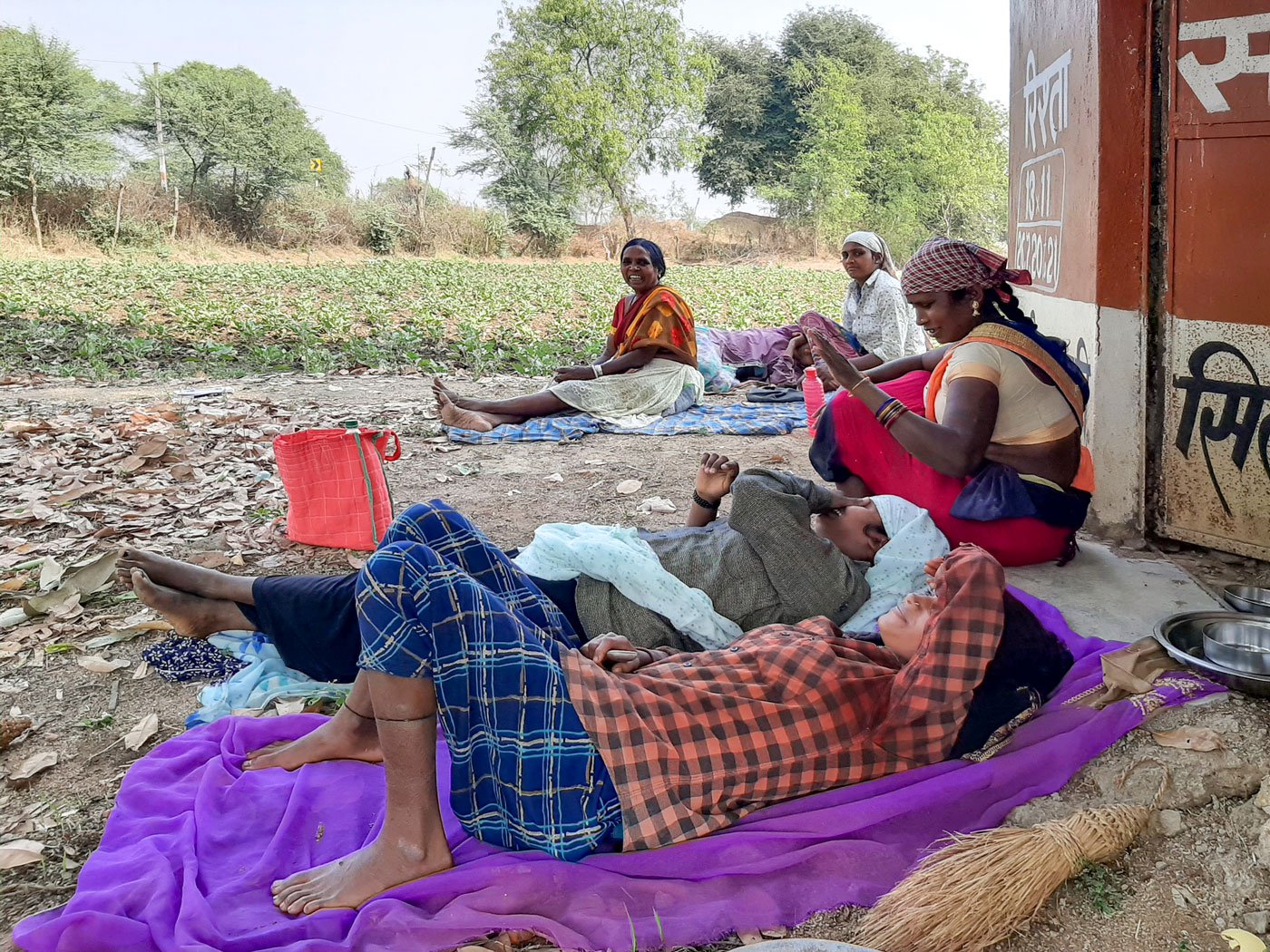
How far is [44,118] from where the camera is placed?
2097cm

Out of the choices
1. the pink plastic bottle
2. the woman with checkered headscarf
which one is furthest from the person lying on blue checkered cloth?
the pink plastic bottle

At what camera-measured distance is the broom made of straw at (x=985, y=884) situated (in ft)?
5.76

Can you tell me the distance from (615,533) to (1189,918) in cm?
156

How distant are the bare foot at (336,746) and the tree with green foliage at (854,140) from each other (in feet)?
91.7

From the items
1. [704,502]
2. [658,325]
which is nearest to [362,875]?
[704,502]

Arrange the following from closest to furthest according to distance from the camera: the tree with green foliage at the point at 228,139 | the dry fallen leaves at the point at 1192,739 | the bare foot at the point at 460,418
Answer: the dry fallen leaves at the point at 1192,739
the bare foot at the point at 460,418
the tree with green foliage at the point at 228,139

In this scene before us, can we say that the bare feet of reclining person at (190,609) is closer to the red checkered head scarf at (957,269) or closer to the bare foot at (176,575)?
the bare foot at (176,575)

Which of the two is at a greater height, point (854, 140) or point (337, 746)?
point (854, 140)

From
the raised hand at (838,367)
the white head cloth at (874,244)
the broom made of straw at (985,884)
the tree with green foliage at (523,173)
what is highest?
the tree with green foliage at (523,173)

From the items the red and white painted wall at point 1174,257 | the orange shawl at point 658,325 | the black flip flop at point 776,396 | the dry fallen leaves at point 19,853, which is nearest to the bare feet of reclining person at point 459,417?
the orange shawl at point 658,325

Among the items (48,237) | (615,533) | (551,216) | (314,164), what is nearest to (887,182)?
(551,216)

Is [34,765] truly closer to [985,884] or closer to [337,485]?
[337,485]

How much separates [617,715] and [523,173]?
28.0 metres

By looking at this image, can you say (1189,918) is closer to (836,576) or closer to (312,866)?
(836,576)
